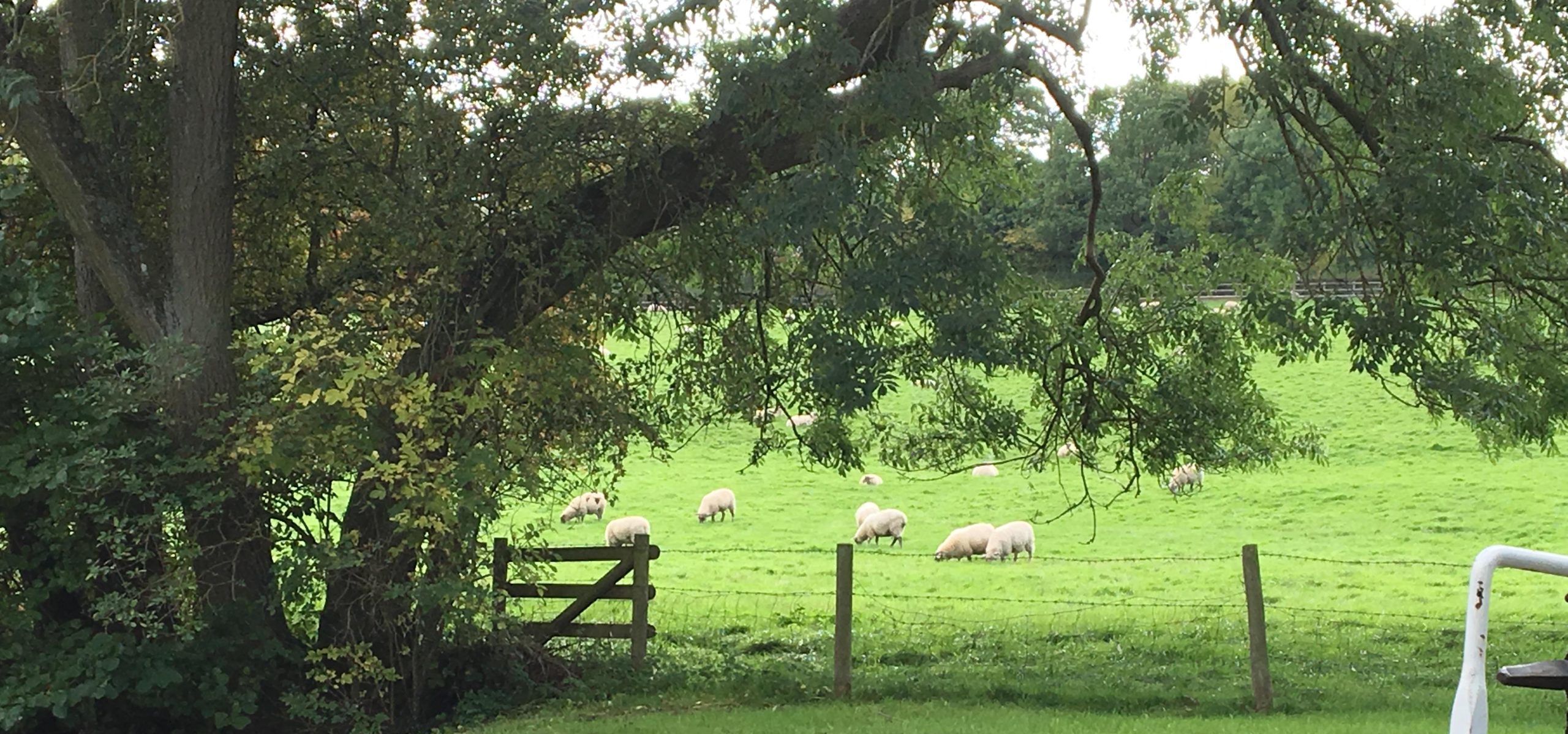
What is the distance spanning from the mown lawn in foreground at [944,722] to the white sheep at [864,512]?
1683 centimetres

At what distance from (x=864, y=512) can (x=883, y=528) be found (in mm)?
1533

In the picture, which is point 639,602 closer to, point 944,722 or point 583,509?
point 944,722

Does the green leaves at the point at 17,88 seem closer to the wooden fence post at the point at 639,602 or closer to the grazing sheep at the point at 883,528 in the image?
the wooden fence post at the point at 639,602

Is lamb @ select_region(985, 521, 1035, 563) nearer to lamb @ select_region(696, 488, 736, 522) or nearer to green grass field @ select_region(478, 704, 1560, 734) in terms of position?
lamb @ select_region(696, 488, 736, 522)

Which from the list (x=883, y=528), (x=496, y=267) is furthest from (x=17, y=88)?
(x=883, y=528)

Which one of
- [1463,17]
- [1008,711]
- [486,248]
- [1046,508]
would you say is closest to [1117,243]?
[1463,17]

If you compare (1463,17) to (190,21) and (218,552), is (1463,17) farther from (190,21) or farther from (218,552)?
(218,552)

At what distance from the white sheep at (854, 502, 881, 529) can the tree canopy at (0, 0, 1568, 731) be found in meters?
16.0

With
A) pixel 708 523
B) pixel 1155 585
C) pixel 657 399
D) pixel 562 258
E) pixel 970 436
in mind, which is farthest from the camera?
pixel 708 523

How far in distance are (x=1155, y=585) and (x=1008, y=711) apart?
37.4 feet

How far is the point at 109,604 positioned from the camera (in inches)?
410

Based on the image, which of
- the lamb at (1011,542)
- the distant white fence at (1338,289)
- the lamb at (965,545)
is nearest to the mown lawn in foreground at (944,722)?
the distant white fence at (1338,289)

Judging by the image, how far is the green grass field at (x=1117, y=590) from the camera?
484 inches

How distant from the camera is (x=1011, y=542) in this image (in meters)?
25.3
